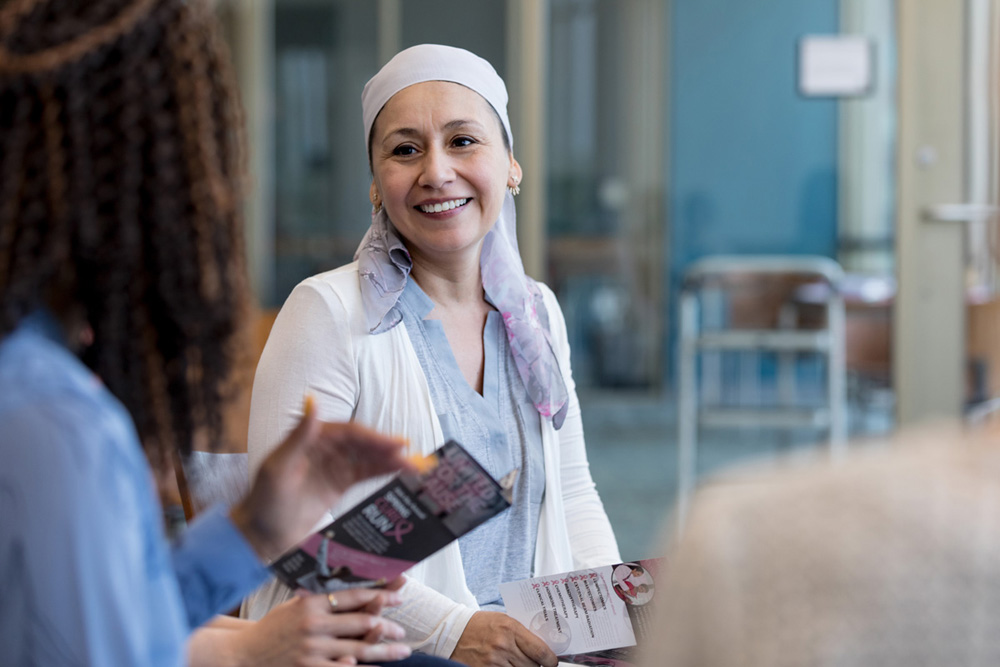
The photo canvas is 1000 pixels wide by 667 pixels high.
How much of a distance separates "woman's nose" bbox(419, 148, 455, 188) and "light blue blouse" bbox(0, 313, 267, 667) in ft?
3.40

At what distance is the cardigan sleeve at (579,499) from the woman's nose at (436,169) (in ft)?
1.16

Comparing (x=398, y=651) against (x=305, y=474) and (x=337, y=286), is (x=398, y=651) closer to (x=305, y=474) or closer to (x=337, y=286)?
(x=305, y=474)

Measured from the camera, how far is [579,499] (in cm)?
183

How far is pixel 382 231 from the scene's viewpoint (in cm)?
177

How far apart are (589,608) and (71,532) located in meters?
0.85

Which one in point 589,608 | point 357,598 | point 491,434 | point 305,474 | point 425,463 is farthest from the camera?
point 491,434

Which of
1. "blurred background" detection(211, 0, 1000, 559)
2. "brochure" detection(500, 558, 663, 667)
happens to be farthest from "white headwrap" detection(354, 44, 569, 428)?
"blurred background" detection(211, 0, 1000, 559)

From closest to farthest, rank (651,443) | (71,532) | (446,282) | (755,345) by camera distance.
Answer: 1. (71,532)
2. (446,282)
3. (755,345)
4. (651,443)

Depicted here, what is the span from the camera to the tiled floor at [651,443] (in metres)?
4.55

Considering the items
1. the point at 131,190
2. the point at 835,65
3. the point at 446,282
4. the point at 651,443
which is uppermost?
the point at 835,65

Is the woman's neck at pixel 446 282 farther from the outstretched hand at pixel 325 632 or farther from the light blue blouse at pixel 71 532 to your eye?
the light blue blouse at pixel 71 532

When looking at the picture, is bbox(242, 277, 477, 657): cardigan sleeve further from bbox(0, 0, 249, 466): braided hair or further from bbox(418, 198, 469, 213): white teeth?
bbox(0, 0, 249, 466): braided hair

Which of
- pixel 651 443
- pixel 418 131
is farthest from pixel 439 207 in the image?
pixel 651 443

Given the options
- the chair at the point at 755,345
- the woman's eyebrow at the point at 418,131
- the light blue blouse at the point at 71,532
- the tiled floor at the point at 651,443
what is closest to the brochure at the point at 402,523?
the light blue blouse at the point at 71,532
